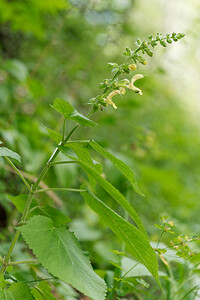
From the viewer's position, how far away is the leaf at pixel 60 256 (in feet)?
2.30

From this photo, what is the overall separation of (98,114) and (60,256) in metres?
3.27

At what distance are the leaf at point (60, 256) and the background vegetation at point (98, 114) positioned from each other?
0.21 metres

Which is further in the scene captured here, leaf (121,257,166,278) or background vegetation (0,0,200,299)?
background vegetation (0,0,200,299)

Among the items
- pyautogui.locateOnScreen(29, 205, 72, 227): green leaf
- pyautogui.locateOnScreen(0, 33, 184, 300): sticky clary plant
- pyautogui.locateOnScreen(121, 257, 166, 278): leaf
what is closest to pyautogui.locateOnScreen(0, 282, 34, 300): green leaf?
pyautogui.locateOnScreen(0, 33, 184, 300): sticky clary plant

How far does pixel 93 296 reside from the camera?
701mm

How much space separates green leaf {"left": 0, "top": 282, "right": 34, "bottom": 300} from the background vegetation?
264mm

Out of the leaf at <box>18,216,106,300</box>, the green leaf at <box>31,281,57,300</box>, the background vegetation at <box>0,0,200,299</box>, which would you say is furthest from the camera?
the background vegetation at <box>0,0,200,299</box>

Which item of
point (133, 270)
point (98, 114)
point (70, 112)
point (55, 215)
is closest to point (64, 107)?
point (70, 112)

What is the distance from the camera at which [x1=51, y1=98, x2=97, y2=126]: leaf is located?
2.52ft

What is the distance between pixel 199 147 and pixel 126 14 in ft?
6.05

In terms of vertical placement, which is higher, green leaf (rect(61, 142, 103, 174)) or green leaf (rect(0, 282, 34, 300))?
green leaf (rect(61, 142, 103, 174))

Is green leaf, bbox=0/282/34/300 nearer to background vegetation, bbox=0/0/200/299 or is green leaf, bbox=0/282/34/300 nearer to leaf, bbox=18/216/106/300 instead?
leaf, bbox=18/216/106/300

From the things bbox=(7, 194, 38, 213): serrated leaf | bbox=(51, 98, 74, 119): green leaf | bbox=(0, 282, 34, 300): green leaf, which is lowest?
bbox=(0, 282, 34, 300): green leaf

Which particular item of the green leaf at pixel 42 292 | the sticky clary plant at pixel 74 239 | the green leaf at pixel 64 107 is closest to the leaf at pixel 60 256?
the sticky clary plant at pixel 74 239
